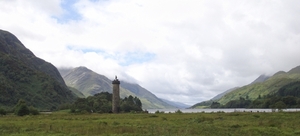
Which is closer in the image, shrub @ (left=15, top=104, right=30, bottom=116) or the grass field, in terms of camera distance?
the grass field

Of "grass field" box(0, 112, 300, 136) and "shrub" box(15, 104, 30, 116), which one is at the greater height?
"shrub" box(15, 104, 30, 116)

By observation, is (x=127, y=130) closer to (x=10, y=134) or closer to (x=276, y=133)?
(x=10, y=134)

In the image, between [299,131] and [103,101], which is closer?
[299,131]

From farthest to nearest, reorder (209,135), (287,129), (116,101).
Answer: (116,101) → (287,129) → (209,135)

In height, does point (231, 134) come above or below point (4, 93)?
below

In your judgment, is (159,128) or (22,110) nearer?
(159,128)

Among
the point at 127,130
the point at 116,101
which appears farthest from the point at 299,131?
the point at 116,101

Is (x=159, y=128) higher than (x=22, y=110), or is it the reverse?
(x=22, y=110)

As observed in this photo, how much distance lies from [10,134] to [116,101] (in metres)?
66.8

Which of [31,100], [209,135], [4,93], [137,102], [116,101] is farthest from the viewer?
[31,100]

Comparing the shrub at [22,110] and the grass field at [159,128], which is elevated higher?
the shrub at [22,110]

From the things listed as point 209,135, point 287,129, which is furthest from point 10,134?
point 287,129

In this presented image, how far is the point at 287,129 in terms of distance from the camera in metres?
34.7

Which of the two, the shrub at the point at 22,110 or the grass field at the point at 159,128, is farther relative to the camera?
the shrub at the point at 22,110
